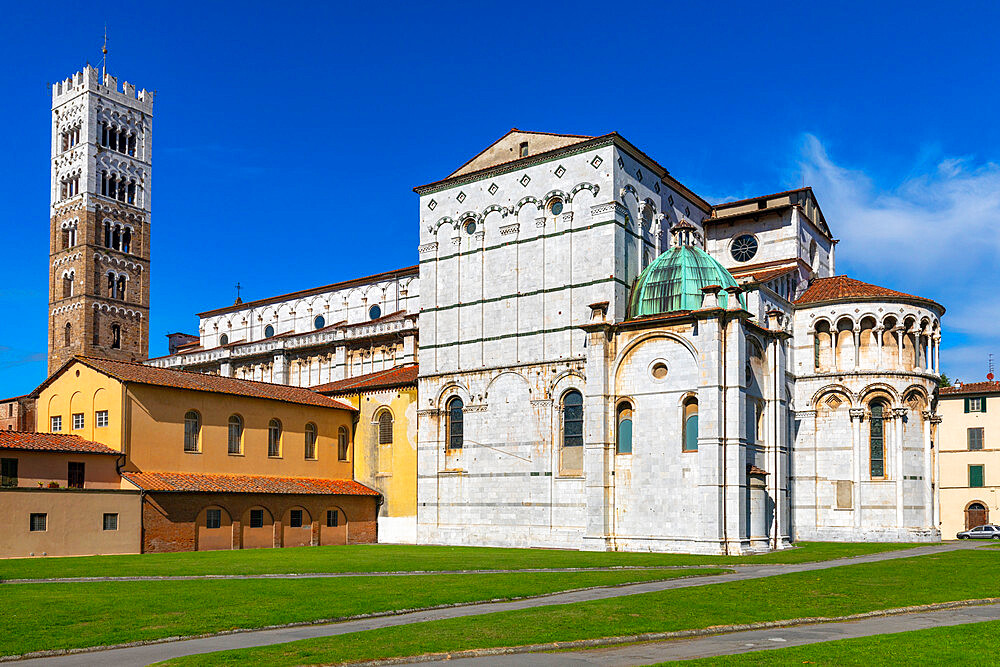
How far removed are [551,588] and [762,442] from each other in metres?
21.4

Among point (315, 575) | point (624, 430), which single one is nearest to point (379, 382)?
point (624, 430)

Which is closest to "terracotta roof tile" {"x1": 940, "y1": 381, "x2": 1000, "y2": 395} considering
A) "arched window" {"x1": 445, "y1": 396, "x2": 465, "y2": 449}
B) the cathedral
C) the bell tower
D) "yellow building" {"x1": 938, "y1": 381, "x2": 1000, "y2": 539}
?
"yellow building" {"x1": 938, "y1": 381, "x2": 1000, "y2": 539}

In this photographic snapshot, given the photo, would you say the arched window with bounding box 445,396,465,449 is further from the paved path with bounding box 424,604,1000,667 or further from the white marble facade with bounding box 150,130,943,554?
the paved path with bounding box 424,604,1000,667

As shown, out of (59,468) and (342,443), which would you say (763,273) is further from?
(59,468)

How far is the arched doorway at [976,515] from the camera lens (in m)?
63.1

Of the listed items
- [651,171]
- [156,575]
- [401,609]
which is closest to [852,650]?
[401,609]

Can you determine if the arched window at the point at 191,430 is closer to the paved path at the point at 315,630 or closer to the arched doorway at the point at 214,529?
the arched doorway at the point at 214,529

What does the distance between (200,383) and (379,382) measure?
9.89 m

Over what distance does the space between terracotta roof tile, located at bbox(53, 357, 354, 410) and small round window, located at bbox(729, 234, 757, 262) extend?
924 inches

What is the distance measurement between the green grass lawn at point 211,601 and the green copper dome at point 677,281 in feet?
53.7

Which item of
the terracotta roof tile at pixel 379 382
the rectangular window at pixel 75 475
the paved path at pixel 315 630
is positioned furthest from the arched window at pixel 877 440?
the rectangular window at pixel 75 475

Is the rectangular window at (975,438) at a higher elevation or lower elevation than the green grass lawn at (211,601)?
higher

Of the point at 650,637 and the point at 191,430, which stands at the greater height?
the point at 191,430

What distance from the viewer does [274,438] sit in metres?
49.3
